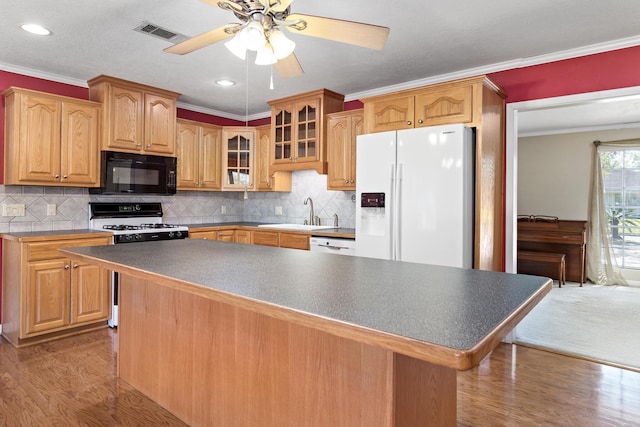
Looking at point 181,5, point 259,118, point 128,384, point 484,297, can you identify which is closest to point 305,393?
point 484,297

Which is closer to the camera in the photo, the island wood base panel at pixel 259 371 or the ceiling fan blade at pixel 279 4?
the island wood base panel at pixel 259 371

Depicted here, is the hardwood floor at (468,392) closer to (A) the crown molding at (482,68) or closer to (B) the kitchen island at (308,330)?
(B) the kitchen island at (308,330)

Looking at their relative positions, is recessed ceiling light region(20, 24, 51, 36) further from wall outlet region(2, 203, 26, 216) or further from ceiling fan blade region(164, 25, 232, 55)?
wall outlet region(2, 203, 26, 216)

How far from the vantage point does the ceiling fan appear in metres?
1.67

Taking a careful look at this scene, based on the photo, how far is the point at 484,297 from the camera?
3.77 feet

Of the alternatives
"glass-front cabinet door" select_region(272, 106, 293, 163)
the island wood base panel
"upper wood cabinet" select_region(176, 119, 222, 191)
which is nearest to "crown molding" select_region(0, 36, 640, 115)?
"glass-front cabinet door" select_region(272, 106, 293, 163)

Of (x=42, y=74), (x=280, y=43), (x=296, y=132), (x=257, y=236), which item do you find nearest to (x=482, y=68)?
(x=296, y=132)

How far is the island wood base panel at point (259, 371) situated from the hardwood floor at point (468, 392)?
194 mm

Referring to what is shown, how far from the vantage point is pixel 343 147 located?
3.99 meters

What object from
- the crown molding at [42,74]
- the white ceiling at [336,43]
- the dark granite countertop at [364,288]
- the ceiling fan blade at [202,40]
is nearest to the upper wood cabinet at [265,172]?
the white ceiling at [336,43]

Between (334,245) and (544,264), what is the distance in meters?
3.92

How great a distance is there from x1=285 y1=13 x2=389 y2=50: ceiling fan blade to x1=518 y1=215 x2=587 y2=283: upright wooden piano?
5.17 metres

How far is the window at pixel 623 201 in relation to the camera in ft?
18.7

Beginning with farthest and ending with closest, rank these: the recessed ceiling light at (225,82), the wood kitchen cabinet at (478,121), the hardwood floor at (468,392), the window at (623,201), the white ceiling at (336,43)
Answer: the window at (623,201) < the recessed ceiling light at (225,82) < the wood kitchen cabinet at (478,121) < the white ceiling at (336,43) < the hardwood floor at (468,392)
